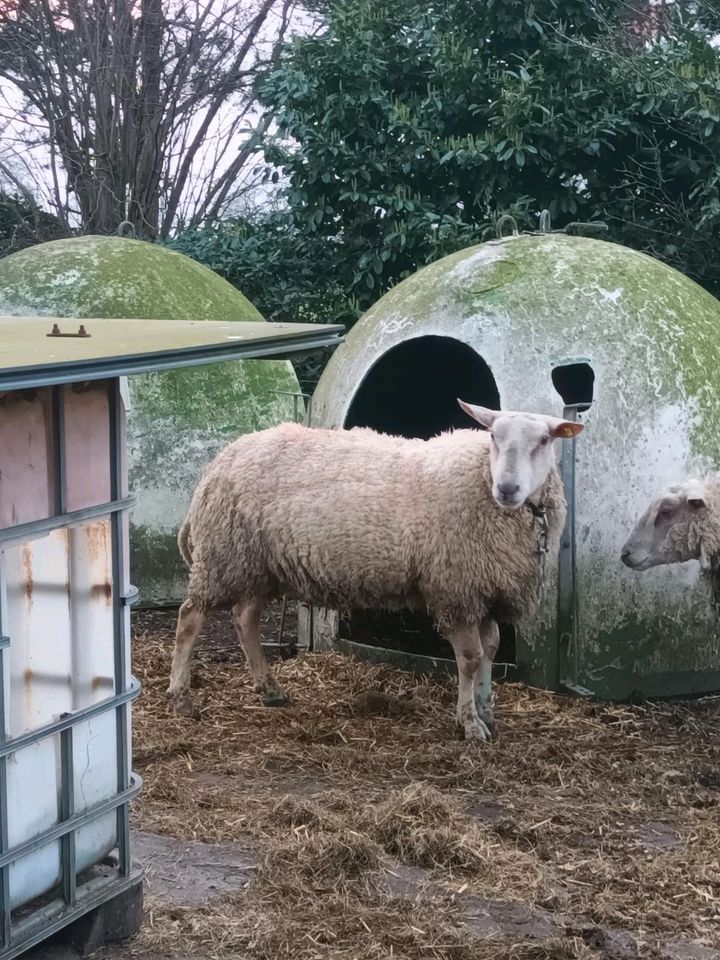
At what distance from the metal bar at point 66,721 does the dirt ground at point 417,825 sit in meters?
0.81

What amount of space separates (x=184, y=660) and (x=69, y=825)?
9.82 feet

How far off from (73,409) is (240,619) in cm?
344

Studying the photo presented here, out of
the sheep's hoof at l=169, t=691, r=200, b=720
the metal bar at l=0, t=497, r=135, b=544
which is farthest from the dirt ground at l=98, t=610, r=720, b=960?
the metal bar at l=0, t=497, r=135, b=544

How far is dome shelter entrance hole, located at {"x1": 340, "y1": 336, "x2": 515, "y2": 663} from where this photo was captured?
858 centimetres

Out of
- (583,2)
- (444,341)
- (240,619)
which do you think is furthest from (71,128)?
(240,619)

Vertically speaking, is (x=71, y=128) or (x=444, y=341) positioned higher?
(x=71, y=128)

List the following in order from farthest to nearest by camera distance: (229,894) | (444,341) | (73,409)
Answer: (444,341)
(229,894)
(73,409)

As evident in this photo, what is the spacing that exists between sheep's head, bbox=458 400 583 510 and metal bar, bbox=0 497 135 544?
2393 millimetres

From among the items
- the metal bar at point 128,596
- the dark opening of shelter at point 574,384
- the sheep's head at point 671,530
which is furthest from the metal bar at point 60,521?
the dark opening of shelter at point 574,384

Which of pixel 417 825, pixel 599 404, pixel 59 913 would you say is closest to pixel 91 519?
pixel 59 913

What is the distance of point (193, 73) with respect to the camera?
15.5 metres

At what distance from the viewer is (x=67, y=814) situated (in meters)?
3.72

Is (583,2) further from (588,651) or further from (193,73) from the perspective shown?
(588,651)

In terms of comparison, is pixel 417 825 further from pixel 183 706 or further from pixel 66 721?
pixel 183 706
